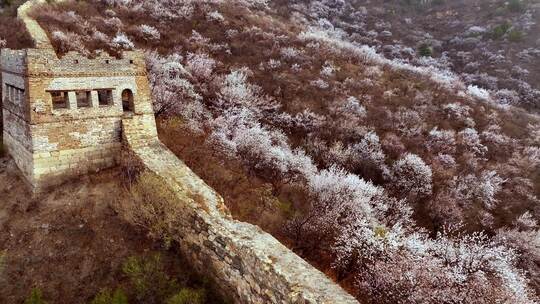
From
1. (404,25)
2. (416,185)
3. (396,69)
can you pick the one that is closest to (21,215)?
(416,185)

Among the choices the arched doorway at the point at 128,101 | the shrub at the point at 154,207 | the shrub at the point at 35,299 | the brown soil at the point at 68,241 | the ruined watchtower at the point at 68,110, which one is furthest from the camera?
the arched doorway at the point at 128,101

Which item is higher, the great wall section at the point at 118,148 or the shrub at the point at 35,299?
the great wall section at the point at 118,148

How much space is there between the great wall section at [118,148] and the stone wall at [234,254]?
0.07ft

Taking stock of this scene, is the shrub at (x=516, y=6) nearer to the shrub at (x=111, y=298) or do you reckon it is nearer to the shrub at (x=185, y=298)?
Answer: the shrub at (x=185, y=298)

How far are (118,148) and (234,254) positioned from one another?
5991mm

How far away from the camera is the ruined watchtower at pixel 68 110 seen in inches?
440

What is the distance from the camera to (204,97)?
22.7 meters

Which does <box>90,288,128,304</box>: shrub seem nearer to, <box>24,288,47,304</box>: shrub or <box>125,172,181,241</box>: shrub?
<box>24,288,47,304</box>: shrub

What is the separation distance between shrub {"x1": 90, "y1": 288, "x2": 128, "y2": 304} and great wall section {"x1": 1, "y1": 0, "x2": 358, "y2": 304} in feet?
5.89

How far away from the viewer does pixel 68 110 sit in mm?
11664

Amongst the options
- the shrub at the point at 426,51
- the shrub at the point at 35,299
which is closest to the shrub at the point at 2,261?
the shrub at the point at 35,299

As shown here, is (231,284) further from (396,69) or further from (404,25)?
(404,25)

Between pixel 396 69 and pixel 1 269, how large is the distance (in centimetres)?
3087

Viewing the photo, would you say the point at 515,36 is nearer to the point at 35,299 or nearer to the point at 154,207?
the point at 154,207
